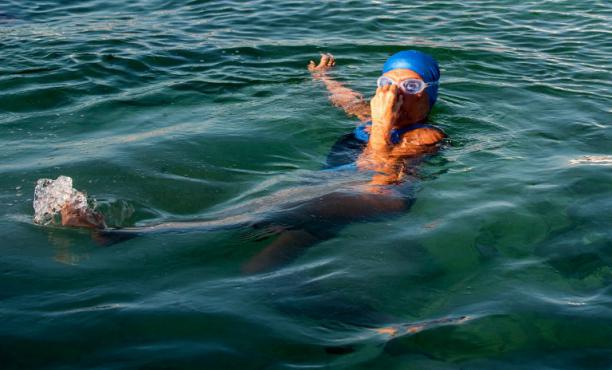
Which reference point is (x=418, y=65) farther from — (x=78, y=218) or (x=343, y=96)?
(x=78, y=218)

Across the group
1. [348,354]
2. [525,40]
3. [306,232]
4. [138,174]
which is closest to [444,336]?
[348,354]

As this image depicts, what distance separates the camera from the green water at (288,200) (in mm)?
3711

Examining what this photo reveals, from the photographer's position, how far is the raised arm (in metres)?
7.40

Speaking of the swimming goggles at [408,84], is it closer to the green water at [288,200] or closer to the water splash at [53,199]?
the green water at [288,200]

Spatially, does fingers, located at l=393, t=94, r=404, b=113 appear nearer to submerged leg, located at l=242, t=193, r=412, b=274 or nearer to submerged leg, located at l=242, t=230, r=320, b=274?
submerged leg, located at l=242, t=193, r=412, b=274

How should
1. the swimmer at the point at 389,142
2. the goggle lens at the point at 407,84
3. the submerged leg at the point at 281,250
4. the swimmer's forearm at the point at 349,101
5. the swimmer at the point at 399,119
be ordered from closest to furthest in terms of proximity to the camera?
the submerged leg at the point at 281,250
the swimmer at the point at 389,142
the swimmer at the point at 399,119
the goggle lens at the point at 407,84
the swimmer's forearm at the point at 349,101

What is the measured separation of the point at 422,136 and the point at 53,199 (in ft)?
10.1

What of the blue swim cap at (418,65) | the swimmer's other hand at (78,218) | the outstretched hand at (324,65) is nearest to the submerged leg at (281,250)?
the swimmer's other hand at (78,218)

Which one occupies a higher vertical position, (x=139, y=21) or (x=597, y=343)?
(x=139, y=21)

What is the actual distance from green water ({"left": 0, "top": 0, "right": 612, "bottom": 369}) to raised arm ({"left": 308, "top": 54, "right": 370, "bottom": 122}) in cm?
13

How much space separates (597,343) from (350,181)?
2.36 m

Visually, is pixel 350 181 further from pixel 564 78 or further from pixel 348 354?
pixel 564 78

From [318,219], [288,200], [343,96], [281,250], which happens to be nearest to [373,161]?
[288,200]

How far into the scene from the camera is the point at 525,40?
411 inches
